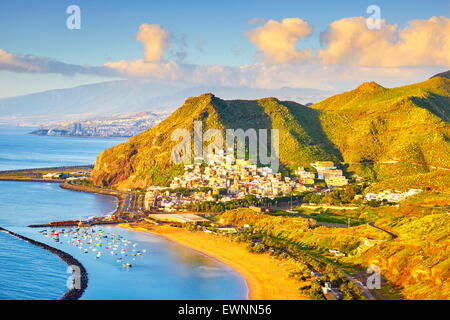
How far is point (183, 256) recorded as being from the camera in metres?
55.6

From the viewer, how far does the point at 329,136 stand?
123062 mm

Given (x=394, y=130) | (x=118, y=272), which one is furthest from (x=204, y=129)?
(x=118, y=272)

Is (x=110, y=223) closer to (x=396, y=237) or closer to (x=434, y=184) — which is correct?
(x=396, y=237)

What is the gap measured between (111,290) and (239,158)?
69234 millimetres

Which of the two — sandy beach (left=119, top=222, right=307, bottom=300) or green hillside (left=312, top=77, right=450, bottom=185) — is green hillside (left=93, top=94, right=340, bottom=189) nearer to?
green hillside (left=312, top=77, right=450, bottom=185)

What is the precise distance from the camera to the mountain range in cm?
10312
